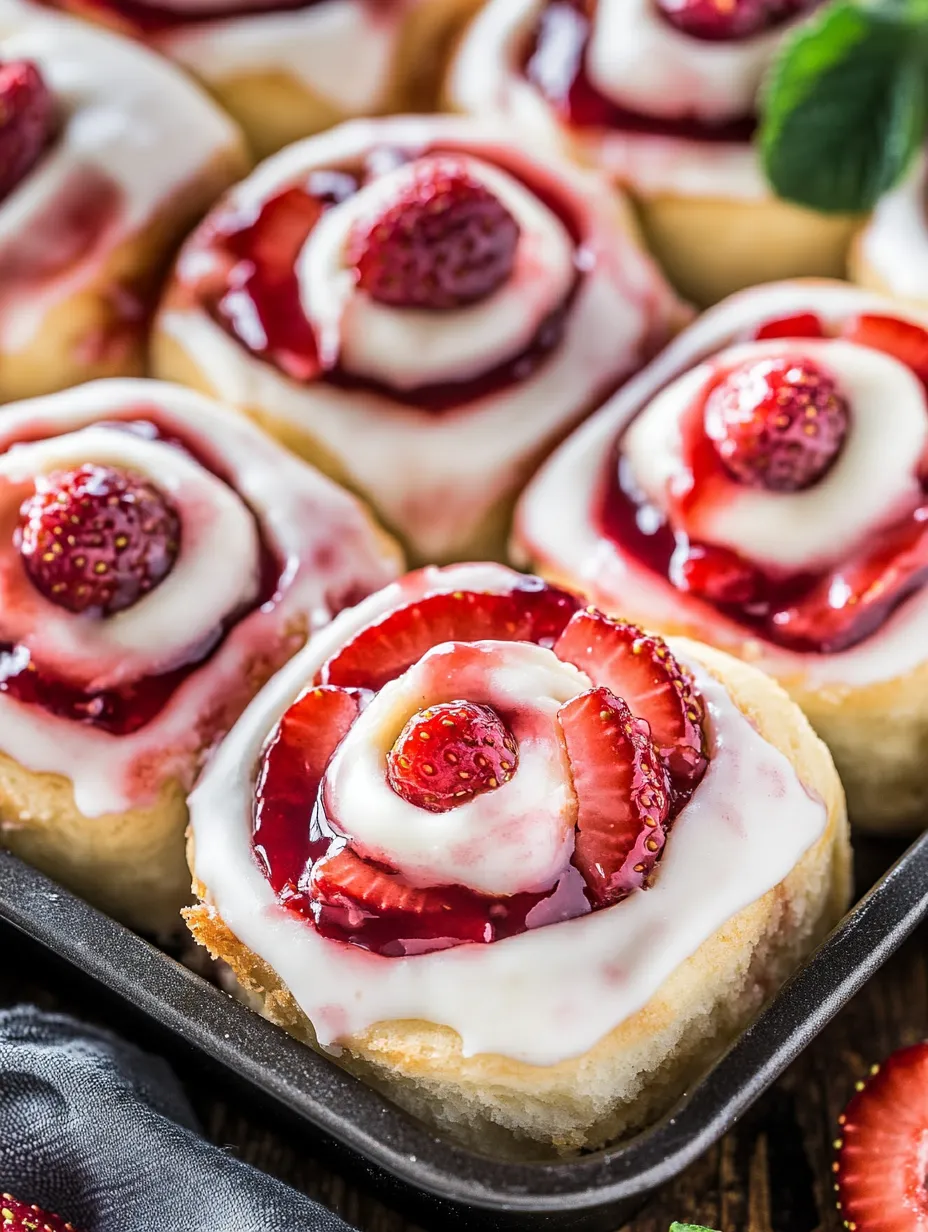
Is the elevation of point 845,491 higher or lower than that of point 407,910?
higher

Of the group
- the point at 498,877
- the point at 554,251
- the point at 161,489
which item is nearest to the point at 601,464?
the point at 554,251

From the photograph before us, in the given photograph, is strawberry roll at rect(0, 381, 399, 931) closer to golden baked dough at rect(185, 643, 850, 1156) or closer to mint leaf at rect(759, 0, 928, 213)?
golden baked dough at rect(185, 643, 850, 1156)

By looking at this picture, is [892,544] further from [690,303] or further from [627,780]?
[690,303]

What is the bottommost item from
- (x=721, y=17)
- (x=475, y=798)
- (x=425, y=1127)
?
(x=425, y=1127)

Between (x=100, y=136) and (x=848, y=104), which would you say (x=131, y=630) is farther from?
(x=848, y=104)

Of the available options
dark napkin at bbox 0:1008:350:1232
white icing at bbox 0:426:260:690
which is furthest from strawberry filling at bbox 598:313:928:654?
dark napkin at bbox 0:1008:350:1232

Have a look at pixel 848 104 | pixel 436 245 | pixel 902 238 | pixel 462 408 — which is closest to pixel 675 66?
pixel 848 104
